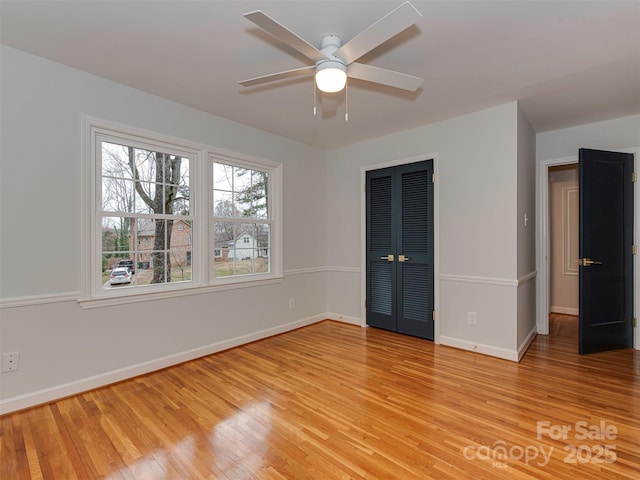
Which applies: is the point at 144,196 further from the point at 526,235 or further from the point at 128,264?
the point at 526,235

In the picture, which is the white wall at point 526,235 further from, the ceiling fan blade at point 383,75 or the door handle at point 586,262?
the ceiling fan blade at point 383,75

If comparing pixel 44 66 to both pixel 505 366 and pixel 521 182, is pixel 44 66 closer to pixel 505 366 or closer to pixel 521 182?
pixel 521 182

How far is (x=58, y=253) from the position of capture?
2494 mm

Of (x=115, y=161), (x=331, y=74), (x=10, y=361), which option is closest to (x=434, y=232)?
(x=331, y=74)

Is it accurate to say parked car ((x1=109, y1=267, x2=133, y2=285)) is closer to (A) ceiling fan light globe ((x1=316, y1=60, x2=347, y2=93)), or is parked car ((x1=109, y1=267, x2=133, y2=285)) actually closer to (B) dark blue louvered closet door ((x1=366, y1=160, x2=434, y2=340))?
(A) ceiling fan light globe ((x1=316, y1=60, x2=347, y2=93))

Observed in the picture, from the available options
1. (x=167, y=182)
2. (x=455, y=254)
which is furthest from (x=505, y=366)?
(x=167, y=182)

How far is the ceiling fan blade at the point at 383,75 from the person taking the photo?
6.84 feet

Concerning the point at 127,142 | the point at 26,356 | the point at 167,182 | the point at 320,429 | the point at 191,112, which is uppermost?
the point at 191,112

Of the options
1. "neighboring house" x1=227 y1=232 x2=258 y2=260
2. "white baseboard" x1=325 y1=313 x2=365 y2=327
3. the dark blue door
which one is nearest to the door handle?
the dark blue door

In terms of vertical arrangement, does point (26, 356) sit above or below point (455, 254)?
below

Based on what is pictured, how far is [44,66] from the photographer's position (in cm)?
243

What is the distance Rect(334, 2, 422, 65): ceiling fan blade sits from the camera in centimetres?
148

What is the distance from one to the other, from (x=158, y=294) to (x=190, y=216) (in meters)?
0.85

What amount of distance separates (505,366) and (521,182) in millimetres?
1896
